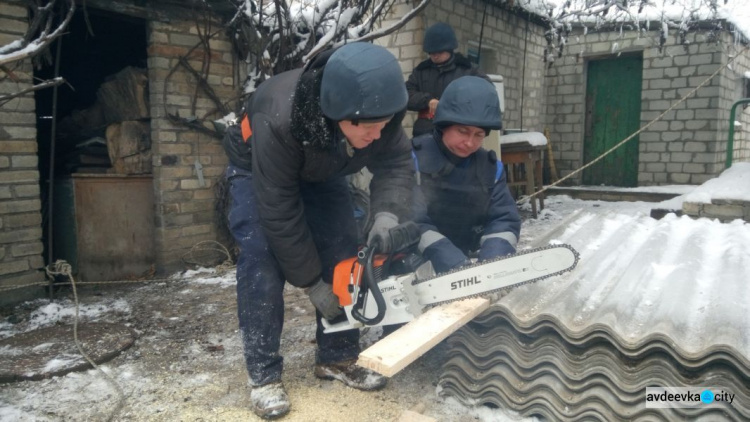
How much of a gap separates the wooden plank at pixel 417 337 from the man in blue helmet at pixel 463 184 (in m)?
0.36

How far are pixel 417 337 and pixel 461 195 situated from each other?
1191mm

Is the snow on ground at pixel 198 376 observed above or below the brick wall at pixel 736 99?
below

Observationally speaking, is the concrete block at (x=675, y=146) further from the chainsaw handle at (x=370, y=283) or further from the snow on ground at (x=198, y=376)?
the chainsaw handle at (x=370, y=283)

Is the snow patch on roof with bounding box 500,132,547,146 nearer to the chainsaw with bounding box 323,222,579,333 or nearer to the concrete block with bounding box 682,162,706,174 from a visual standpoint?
the concrete block with bounding box 682,162,706,174

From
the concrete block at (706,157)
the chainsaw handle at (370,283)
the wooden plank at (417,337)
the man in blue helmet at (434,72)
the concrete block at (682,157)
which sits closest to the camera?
the wooden plank at (417,337)

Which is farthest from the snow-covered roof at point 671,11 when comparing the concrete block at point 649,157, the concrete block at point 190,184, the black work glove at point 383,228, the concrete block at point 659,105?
the black work glove at point 383,228

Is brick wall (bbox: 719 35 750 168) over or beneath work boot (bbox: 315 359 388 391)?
over

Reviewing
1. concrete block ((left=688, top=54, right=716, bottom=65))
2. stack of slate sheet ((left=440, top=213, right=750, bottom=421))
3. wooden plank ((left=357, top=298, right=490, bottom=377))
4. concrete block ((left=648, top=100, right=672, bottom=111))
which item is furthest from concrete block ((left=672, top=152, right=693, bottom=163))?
wooden plank ((left=357, top=298, right=490, bottom=377))

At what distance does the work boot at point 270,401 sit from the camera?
84.5 inches

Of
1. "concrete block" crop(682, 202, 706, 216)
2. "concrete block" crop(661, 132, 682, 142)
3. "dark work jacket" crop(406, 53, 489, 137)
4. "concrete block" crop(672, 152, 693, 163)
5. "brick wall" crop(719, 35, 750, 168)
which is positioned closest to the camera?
"concrete block" crop(682, 202, 706, 216)

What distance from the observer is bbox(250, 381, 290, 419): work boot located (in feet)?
7.04

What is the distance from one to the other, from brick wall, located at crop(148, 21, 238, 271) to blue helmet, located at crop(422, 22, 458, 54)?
7.07 ft

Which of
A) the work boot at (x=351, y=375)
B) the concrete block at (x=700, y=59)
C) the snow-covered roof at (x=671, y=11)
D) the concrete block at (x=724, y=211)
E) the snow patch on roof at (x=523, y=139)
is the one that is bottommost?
the work boot at (x=351, y=375)

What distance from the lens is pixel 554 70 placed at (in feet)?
37.2
